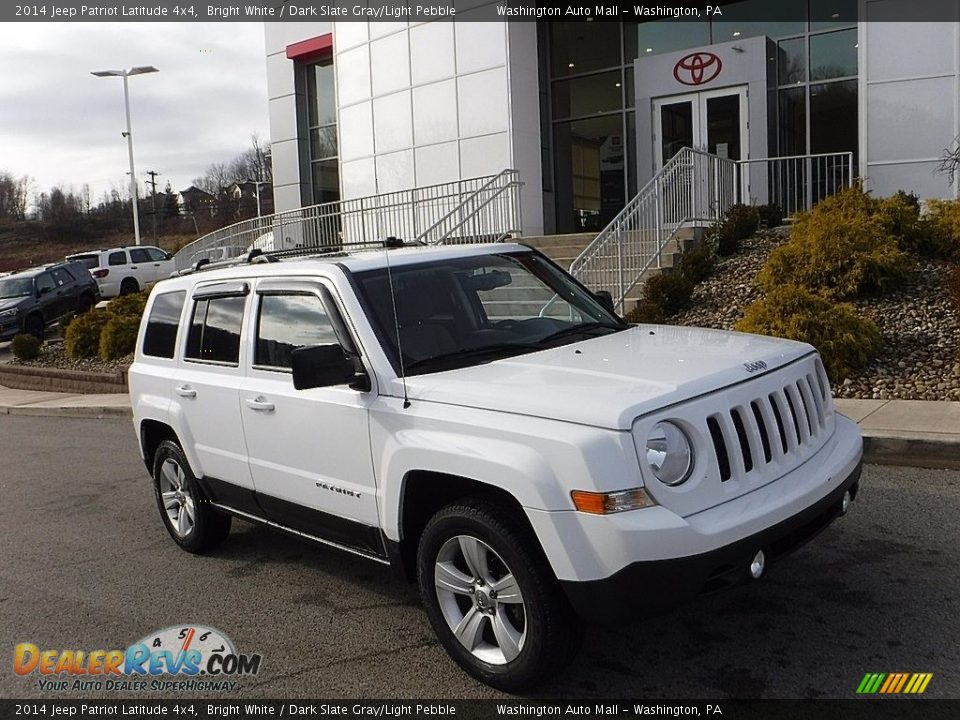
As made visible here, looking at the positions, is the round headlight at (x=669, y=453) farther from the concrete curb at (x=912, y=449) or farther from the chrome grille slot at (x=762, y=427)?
the concrete curb at (x=912, y=449)

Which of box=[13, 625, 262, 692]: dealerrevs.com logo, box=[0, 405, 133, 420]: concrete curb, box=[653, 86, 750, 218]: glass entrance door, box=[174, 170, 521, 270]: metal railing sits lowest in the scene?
box=[0, 405, 133, 420]: concrete curb

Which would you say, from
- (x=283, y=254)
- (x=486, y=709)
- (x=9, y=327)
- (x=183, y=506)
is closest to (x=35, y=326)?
(x=9, y=327)

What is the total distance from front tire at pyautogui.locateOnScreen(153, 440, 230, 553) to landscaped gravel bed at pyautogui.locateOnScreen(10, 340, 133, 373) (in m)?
10.2

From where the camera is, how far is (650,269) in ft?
45.0

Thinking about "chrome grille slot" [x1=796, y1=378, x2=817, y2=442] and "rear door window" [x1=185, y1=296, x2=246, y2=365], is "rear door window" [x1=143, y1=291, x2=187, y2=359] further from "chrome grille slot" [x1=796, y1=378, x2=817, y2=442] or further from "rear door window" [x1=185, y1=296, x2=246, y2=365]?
"chrome grille slot" [x1=796, y1=378, x2=817, y2=442]

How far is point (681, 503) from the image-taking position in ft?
11.0

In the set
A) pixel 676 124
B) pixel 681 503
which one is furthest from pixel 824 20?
pixel 681 503

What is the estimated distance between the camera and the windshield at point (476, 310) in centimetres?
433

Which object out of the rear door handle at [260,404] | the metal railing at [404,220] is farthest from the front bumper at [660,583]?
Result: the metal railing at [404,220]

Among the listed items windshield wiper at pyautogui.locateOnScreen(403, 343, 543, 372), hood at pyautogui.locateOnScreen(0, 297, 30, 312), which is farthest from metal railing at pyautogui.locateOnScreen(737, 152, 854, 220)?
hood at pyautogui.locateOnScreen(0, 297, 30, 312)

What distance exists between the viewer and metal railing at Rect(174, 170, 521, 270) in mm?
19094

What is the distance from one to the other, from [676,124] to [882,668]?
1797cm

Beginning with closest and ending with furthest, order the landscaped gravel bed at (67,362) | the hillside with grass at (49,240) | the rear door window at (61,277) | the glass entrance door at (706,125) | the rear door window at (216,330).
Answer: the rear door window at (216,330)
the landscaped gravel bed at (67,362)
the glass entrance door at (706,125)
the rear door window at (61,277)
the hillside with grass at (49,240)

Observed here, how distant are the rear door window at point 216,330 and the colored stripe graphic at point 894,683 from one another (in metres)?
3.55
